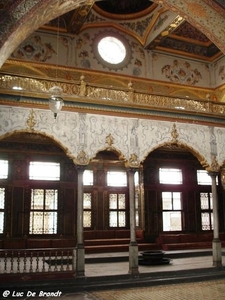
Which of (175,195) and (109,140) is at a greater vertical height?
(109,140)

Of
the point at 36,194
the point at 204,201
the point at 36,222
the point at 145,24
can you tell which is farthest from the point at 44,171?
the point at 204,201

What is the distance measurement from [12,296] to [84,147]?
3.63 meters

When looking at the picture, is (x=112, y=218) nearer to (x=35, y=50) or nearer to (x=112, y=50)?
(x=112, y=50)

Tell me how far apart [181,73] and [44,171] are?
6.35 m

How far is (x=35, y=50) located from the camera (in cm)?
1138

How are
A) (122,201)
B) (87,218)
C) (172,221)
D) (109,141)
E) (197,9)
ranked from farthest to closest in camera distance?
(172,221)
(122,201)
(87,218)
(109,141)
(197,9)

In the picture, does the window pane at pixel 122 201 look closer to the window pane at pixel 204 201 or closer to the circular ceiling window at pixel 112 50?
the window pane at pixel 204 201

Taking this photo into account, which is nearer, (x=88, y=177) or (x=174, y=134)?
(x=174, y=134)

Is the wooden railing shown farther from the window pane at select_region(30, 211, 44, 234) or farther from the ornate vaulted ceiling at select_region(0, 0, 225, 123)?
the ornate vaulted ceiling at select_region(0, 0, 225, 123)

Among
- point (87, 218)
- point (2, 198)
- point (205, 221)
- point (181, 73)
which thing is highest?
point (181, 73)

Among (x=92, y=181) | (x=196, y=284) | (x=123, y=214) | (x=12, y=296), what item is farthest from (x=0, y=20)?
(x=123, y=214)

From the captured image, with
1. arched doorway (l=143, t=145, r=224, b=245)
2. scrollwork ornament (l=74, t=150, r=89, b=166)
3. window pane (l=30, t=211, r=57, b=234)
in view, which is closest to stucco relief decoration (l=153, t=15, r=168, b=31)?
arched doorway (l=143, t=145, r=224, b=245)

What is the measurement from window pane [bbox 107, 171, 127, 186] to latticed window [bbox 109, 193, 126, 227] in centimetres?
43

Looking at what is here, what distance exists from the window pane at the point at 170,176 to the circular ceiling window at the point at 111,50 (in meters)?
4.66
